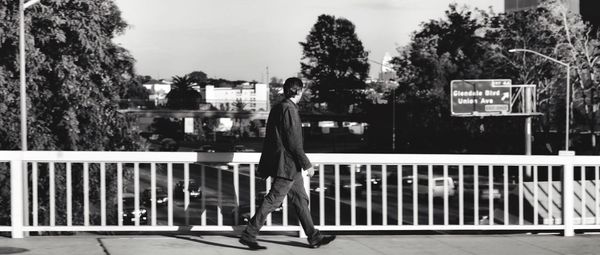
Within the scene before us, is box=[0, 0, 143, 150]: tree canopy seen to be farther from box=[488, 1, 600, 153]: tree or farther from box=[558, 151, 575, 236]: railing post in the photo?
box=[488, 1, 600, 153]: tree

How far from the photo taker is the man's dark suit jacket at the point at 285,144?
7641mm

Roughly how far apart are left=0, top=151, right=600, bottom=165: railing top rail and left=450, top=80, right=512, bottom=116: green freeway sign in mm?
41429

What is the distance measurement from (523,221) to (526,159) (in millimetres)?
785

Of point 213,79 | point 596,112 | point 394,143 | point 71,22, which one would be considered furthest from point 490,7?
point 213,79

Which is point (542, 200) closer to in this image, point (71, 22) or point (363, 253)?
point (363, 253)

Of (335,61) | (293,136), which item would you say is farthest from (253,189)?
(335,61)

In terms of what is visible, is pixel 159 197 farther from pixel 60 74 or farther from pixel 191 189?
pixel 60 74

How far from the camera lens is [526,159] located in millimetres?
8852

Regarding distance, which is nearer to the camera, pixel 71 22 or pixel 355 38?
pixel 71 22

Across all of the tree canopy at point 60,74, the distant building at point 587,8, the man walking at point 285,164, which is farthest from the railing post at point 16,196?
the distant building at point 587,8

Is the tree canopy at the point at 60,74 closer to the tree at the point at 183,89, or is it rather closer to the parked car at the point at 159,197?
the parked car at the point at 159,197

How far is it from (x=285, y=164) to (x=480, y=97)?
43837mm

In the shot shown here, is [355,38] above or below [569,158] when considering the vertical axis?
above

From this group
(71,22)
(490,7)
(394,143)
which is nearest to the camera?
(71,22)
